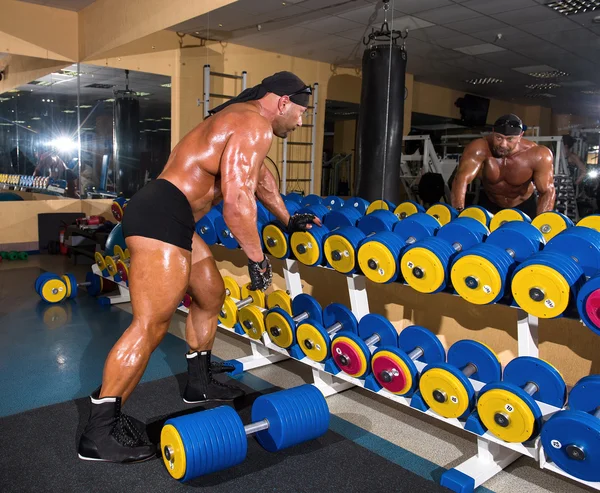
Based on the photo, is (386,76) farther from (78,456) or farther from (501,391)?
(78,456)

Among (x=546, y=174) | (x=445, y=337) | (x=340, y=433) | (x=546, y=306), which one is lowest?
(x=340, y=433)

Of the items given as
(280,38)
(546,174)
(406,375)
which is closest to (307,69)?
(280,38)

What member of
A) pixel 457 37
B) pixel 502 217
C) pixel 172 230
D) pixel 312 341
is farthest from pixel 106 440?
pixel 457 37

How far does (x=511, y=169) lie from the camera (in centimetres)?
267

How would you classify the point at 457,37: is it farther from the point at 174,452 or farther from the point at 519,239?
the point at 174,452

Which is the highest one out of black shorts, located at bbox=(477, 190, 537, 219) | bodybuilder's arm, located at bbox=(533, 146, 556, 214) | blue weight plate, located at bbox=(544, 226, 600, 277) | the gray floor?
bodybuilder's arm, located at bbox=(533, 146, 556, 214)

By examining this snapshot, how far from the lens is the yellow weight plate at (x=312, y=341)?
7.48 ft

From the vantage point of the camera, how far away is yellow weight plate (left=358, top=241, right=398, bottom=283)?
207 centimetres

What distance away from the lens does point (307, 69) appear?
3.62 meters

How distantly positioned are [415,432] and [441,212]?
1.25 m

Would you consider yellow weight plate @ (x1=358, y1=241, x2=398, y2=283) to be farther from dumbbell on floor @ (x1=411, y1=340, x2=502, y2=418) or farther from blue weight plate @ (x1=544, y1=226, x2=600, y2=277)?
blue weight plate @ (x1=544, y1=226, x2=600, y2=277)

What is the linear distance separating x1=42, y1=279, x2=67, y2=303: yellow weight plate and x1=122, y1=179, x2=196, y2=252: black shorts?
7.86 ft

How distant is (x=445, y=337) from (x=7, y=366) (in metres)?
2.23

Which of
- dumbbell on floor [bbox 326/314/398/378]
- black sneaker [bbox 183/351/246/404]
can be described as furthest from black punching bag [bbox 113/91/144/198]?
dumbbell on floor [bbox 326/314/398/378]
